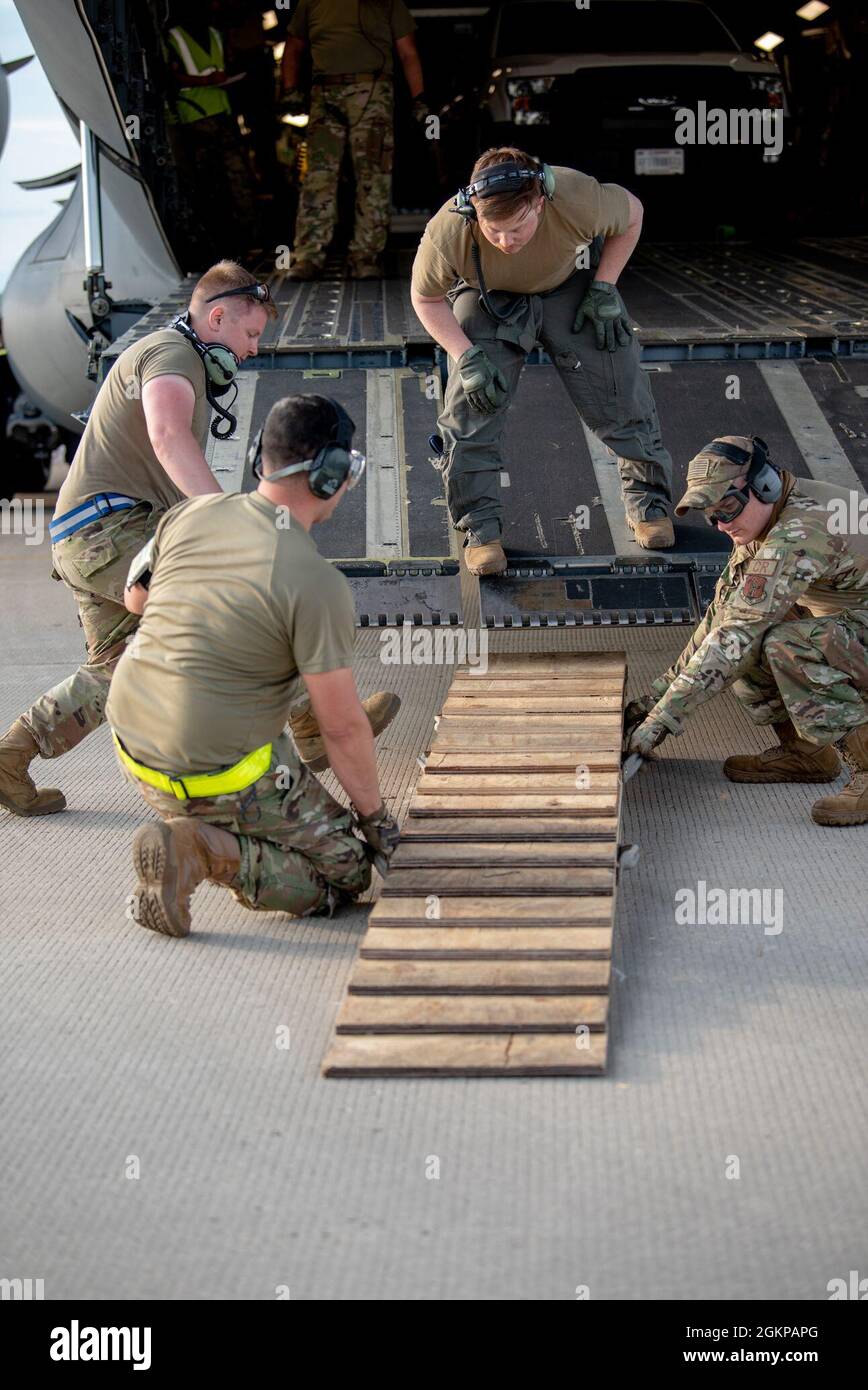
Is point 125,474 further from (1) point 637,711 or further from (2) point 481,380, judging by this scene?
(1) point 637,711

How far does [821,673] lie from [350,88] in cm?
503

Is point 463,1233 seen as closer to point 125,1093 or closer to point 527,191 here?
point 125,1093

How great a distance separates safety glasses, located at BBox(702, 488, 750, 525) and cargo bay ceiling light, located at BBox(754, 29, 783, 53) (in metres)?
9.64

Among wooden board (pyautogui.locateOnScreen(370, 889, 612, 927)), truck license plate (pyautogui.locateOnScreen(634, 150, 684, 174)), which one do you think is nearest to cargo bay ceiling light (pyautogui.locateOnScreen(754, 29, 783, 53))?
truck license plate (pyautogui.locateOnScreen(634, 150, 684, 174))

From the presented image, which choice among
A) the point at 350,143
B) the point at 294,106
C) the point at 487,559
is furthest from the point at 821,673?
the point at 294,106

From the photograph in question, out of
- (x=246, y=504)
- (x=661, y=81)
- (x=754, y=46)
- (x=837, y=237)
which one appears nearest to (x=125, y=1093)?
(x=246, y=504)

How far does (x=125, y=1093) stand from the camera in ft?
10.4

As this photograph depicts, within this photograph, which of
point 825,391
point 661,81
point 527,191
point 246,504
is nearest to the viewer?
point 246,504

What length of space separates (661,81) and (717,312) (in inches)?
118

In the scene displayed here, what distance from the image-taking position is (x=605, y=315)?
524 cm

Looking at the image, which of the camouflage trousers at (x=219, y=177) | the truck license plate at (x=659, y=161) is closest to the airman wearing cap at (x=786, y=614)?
the truck license plate at (x=659, y=161)

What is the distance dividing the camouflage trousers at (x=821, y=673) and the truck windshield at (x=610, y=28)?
6.38 meters

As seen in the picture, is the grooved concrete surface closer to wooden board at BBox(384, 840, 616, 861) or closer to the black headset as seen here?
wooden board at BBox(384, 840, 616, 861)

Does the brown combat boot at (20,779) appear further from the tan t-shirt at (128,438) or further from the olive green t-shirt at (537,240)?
the olive green t-shirt at (537,240)
